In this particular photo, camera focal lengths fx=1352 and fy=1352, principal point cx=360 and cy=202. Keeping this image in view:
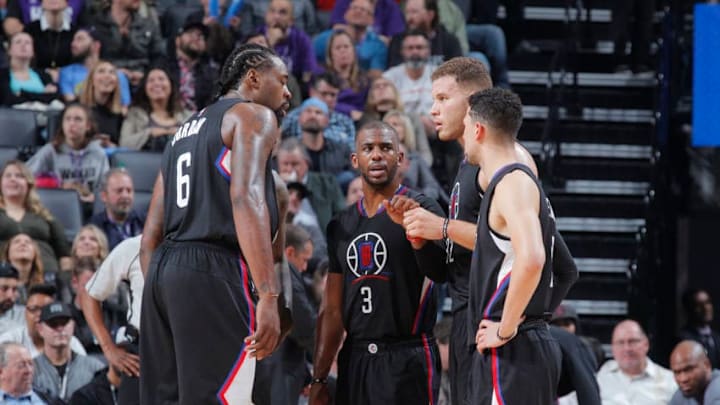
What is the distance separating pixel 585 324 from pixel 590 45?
345 cm

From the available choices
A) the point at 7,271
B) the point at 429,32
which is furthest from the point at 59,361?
the point at 429,32

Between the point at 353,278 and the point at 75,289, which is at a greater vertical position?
the point at 353,278

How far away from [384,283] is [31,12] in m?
7.98

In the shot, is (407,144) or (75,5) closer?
(407,144)

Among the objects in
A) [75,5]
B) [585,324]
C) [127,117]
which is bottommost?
[585,324]

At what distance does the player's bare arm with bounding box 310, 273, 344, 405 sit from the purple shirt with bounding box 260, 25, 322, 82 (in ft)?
22.2

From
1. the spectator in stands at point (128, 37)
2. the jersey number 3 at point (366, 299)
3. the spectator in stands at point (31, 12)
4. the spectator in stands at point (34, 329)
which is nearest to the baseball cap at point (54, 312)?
the spectator in stands at point (34, 329)

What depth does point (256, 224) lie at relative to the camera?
546cm

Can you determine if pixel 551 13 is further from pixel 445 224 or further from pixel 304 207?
pixel 445 224

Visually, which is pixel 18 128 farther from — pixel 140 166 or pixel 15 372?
pixel 15 372

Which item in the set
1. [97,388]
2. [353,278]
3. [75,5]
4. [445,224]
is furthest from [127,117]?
[445,224]

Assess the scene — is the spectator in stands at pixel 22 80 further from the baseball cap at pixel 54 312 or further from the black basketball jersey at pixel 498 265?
the black basketball jersey at pixel 498 265

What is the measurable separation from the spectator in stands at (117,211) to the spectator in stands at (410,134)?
7.91 feet

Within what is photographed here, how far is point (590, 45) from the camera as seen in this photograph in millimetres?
14180
